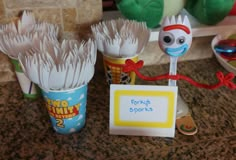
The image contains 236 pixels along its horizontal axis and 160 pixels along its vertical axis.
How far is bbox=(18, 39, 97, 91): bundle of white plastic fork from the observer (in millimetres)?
566

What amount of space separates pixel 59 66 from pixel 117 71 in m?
→ 0.19

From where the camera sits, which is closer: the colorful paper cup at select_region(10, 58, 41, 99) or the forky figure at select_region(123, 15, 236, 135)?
the forky figure at select_region(123, 15, 236, 135)

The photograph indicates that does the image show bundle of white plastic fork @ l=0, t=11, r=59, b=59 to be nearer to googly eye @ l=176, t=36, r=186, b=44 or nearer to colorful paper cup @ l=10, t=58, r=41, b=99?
colorful paper cup @ l=10, t=58, r=41, b=99

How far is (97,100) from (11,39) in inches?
9.6

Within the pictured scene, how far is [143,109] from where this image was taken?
638 mm

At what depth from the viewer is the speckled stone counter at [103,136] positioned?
0.63 meters

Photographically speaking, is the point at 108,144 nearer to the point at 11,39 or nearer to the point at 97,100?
the point at 97,100

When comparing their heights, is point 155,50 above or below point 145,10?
below

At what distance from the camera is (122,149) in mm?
643

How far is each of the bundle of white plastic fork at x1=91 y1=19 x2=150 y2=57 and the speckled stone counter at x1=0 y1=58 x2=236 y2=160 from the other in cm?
15

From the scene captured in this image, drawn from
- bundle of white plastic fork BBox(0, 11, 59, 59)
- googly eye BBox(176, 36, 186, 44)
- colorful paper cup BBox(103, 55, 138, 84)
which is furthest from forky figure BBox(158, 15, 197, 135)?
bundle of white plastic fork BBox(0, 11, 59, 59)

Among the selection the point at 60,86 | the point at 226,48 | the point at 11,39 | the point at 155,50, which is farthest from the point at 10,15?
the point at 226,48

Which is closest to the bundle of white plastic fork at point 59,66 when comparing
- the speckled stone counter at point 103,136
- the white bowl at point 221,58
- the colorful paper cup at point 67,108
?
the colorful paper cup at point 67,108

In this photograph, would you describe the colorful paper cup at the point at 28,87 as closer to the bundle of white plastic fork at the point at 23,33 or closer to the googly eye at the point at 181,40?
the bundle of white plastic fork at the point at 23,33
